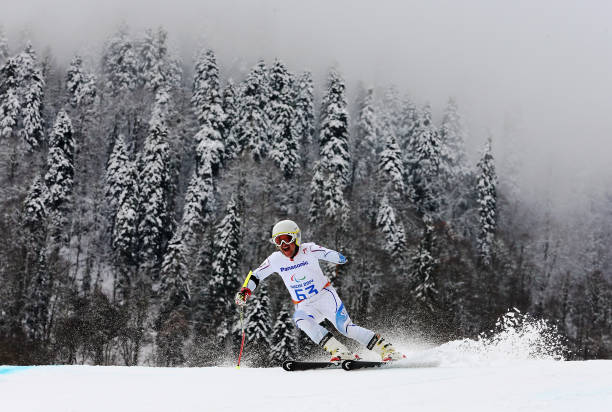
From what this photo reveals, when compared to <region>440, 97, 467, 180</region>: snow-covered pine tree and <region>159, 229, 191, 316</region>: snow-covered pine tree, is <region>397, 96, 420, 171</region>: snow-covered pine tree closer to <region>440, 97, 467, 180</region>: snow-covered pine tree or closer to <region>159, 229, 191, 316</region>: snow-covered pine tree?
<region>440, 97, 467, 180</region>: snow-covered pine tree

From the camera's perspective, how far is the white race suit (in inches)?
326

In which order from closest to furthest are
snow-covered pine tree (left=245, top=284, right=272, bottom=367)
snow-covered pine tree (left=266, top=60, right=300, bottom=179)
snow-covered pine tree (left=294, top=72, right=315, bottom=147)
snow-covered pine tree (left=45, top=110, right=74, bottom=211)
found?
snow-covered pine tree (left=245, top=284, right=272, bottom=367) < snow-covered pine tree (left=45, top=110, right=74, bottom=211) < snow-covered pine tree (left=266, top=60, right=300, bottom=179) < snow-covered pine tree (left=294, top=72, right=315, bottom=147)

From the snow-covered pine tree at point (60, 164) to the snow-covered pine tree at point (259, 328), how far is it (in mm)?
26739

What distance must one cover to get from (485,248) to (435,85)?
51978mm

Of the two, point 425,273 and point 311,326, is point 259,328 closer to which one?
point 425,273

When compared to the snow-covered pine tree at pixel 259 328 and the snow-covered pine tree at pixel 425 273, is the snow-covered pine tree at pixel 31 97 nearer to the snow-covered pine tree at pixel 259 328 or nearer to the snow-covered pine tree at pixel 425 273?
the snow-covered pine tree at pixel 259 328

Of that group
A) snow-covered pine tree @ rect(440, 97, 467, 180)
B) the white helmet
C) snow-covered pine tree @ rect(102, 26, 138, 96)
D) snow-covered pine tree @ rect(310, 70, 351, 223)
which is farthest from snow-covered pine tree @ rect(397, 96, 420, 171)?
the white helmet

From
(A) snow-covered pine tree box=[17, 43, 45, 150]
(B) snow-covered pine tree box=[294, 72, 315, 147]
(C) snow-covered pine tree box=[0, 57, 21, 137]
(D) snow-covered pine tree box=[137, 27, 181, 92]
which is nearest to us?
(C) snow-covered pine tree box=[0, 57, 21, 137]

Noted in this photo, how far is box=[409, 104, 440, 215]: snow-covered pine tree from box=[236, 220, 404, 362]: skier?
58327 mm

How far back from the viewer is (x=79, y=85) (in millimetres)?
73625

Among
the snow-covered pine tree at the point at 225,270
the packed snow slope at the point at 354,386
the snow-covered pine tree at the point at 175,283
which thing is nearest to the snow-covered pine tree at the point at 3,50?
the snow-covered pine tree at the point at 175,283

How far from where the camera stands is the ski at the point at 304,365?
784 centimetres

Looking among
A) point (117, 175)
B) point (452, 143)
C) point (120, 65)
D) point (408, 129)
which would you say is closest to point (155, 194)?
point (117, 175)

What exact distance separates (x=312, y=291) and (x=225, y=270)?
36856mm
